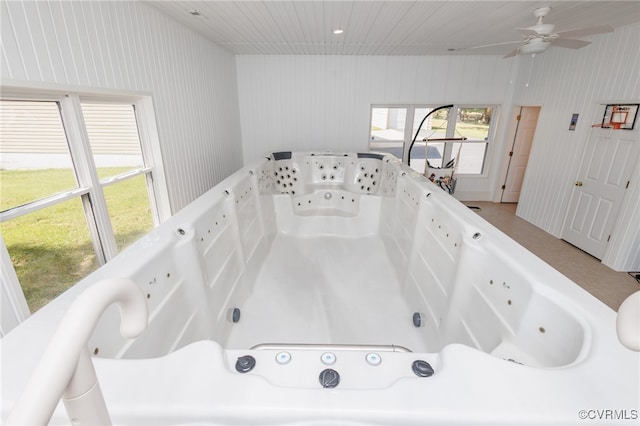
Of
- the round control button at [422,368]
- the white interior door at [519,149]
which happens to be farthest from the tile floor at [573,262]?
the round control button at [422,368]

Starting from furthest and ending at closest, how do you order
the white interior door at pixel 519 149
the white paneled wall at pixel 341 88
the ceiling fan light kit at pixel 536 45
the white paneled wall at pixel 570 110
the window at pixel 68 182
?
1. the white interior door at pixel 519 149
2. the white paneled wall at pixel 341 88
3. the white paneled wall at pixel 570 110
4. the ceiling fan light kit at pixel 536 45
5. the window at pixel 68 182

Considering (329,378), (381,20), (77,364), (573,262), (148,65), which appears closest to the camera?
(77,364)

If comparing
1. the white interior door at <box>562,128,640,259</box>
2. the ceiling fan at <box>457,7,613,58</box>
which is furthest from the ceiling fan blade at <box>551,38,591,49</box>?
the white interior door at <box>562,128,640,259</box>

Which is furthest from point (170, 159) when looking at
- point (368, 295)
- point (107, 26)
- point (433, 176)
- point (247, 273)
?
point (433, 176)

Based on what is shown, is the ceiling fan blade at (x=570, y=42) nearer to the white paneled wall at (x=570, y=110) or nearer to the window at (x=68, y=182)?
the white paneled wall at (x=570, y=110)

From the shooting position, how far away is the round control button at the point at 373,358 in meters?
0.89

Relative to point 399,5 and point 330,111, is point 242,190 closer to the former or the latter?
point 399,5

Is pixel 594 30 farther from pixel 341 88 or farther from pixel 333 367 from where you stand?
pixel 341 88

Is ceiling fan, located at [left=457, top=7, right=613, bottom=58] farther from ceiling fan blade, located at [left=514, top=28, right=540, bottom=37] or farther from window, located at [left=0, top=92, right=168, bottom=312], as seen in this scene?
window, located at [left=0, top=92, right=168, bottom=312]

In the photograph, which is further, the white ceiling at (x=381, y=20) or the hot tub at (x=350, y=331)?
the white ceiling at (x=381, y=20)

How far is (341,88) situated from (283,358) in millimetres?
4645

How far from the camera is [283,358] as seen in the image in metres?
0.90

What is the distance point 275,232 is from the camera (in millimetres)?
3504

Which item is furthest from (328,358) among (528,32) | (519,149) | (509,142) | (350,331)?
(519,149)
